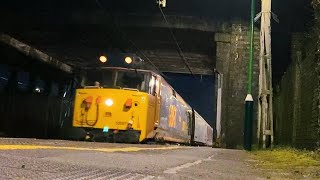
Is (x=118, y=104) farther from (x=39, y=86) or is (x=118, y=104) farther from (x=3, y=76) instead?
(x=39, y=86)

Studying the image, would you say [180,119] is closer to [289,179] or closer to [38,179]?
[289,179]

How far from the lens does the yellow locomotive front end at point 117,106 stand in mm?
15188

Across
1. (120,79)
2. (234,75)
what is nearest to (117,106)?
(120,79)

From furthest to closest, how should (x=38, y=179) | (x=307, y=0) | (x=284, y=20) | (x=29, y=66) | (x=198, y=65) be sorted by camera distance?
(x=198, y=65) → (x=29, y=66) → (x=284, y=20) → (x=307, y=0) → (x=38, y=179)

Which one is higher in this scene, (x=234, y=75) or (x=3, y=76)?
(x=3, y=76)

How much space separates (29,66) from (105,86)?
517 inches

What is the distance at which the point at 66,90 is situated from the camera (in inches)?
652

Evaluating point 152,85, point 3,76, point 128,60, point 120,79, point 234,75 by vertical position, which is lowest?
point 152,85

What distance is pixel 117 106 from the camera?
608 inches

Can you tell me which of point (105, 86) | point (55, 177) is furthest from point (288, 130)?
point (55, 177)

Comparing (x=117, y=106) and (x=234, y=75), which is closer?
(x=117, y=106)

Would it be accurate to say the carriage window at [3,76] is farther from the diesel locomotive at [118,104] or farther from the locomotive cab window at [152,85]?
the locomotive cab window at [152,85]

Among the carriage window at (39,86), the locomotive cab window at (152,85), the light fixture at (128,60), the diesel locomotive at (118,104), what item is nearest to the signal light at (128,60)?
the light fixture at (128,60)

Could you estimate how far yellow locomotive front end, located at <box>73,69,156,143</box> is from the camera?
15188 mm
